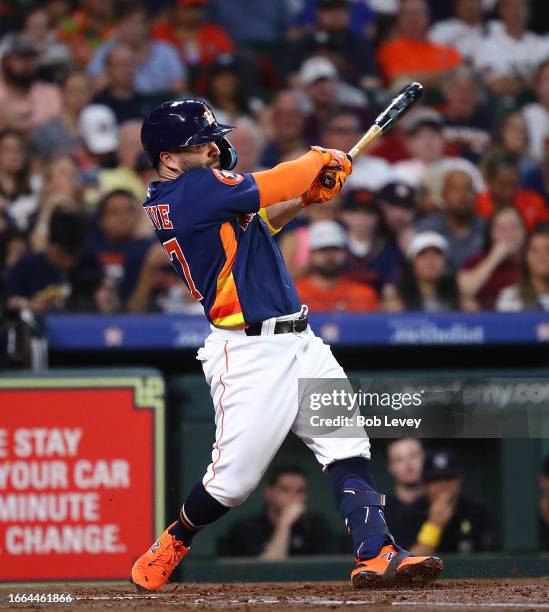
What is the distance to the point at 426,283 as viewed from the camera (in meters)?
7.29

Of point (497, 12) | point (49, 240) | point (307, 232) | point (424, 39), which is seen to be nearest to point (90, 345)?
point (49, 240)

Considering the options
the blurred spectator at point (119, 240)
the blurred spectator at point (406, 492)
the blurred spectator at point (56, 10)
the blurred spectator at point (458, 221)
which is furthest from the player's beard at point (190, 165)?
the blurred spectator at point (56, 10)

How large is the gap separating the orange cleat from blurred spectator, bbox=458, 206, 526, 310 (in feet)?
10.6

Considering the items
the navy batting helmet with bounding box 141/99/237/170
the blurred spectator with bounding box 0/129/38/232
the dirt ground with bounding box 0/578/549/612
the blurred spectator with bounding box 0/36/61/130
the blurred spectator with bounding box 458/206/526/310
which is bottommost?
the dirt ground with bounding box 0/578/549/612

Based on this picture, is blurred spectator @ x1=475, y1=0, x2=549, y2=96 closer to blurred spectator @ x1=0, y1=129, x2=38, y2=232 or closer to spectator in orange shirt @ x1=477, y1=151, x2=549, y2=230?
spectator in orange shirt @ x1=477, y1=151, x2=549, y2=230

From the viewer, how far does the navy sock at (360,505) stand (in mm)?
4066

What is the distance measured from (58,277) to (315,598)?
349 cm

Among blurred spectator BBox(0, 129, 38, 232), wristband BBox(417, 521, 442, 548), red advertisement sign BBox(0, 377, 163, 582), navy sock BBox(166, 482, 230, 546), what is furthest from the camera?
blurred spectator BBox(0, 129, 38, 232)

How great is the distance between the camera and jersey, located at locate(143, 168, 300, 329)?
13.2 feet

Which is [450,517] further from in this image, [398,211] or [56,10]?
[56,10]

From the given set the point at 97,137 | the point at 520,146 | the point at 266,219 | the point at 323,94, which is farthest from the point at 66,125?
the point at 266,219

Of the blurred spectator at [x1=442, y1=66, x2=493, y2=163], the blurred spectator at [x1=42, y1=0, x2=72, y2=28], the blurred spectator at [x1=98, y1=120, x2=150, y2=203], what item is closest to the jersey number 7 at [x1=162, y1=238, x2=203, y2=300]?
the blurred spectator at [x1=98, y1=120, x2=150, y2=203]

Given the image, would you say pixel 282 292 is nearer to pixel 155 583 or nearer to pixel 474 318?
pixel 155 583

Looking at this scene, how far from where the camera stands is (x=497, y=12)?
9.85 meters
